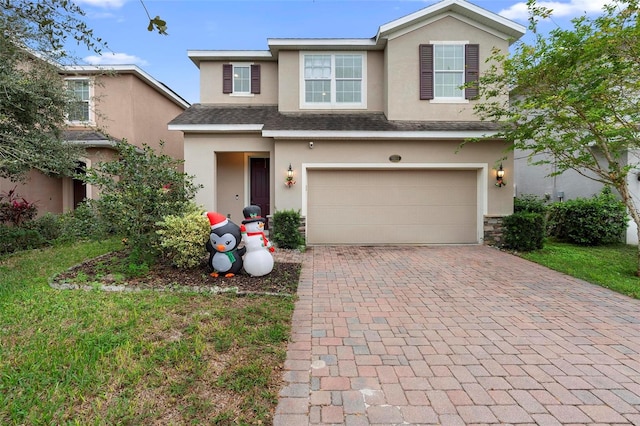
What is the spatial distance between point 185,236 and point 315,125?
208 inches

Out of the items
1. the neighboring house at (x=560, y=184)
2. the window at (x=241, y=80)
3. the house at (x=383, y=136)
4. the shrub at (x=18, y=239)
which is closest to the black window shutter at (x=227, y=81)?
the window at (x=241, y=80)

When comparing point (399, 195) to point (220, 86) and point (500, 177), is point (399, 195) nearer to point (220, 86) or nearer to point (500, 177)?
point (500, 177)

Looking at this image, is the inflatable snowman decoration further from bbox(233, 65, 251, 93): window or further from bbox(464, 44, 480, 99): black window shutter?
bbox(464, 44, 480, 99): black window shutter

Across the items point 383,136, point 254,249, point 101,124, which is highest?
point 101,124

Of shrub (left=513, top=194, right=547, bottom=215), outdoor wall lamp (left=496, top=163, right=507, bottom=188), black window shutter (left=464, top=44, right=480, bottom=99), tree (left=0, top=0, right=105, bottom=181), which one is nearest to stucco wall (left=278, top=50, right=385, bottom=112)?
black window shutter (left=464, top=44, right=480, bottom=99)

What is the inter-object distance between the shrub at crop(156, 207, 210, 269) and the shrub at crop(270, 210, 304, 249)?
305 cm

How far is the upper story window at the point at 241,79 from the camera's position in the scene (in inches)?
441

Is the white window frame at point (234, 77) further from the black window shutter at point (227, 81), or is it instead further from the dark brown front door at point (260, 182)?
the dark brown front door at point (260, 182)

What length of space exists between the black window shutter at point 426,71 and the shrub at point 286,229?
5.41 m

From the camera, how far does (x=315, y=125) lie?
9.38 meters

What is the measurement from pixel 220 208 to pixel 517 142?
359 inches

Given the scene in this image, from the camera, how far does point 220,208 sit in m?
11.0

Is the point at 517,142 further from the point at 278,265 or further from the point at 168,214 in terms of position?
the point at 168,214

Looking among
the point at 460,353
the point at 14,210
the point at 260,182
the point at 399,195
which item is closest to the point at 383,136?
the point at 399,195
